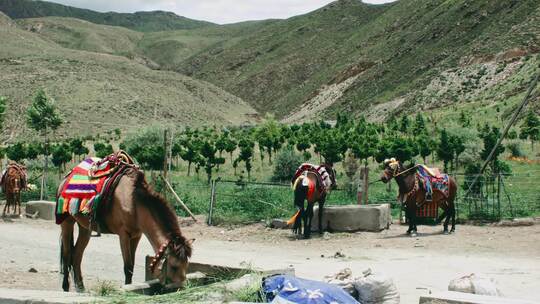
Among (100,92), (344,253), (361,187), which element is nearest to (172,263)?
(344,253)

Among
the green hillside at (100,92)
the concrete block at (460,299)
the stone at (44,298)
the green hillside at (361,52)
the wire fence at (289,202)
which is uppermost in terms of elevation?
the green hillside at (361,52)

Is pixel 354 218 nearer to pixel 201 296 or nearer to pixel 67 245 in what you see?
pixel 67 245

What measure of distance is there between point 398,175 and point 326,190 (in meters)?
1.80

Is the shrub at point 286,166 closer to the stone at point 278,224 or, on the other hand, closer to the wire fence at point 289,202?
the wire fence at point 289,202

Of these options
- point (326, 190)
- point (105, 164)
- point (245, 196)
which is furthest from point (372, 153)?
point (105, 164)

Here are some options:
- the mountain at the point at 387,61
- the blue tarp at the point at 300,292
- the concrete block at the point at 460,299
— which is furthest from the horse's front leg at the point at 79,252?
the mountain at the point at 387,61

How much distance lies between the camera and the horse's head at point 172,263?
26.7ft

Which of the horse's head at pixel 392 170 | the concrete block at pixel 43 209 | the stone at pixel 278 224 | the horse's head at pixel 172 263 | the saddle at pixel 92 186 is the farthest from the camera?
the concrete block at pixel 43 209

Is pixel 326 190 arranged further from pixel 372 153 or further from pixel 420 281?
pixel 372 153

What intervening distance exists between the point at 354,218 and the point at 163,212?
32.3ft

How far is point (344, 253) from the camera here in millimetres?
15172

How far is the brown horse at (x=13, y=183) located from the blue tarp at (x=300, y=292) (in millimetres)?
17183

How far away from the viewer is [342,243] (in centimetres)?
1677

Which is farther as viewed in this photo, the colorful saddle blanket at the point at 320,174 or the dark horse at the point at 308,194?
the colorful saddle blanket at the point at 320,174
